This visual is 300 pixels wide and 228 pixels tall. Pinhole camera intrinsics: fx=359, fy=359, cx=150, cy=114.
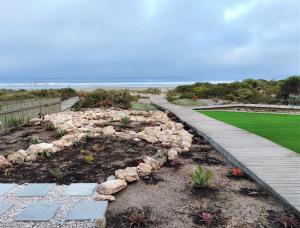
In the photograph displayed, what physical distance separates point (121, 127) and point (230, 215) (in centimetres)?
686

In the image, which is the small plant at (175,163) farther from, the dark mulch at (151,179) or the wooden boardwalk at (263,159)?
the wooden boardwalk at (263,159)

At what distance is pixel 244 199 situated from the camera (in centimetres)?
465

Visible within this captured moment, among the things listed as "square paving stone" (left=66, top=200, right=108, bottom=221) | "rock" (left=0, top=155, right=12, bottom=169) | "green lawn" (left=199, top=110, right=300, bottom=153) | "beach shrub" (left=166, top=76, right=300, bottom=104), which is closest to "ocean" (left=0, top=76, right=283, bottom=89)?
"beach shrub" (left=166, top=76, right=300, bottom=104)

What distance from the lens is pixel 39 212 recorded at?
4141 mm

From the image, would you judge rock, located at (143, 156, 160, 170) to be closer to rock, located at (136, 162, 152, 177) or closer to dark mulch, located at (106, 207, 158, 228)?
rock, located at (136, 162, 152, 177)

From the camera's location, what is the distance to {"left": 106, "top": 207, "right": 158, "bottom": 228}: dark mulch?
3.91m

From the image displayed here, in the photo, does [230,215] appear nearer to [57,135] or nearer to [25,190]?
[25,190]

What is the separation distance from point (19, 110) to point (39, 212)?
309 inches

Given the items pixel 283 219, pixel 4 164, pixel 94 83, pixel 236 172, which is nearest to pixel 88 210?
pixel 283 219

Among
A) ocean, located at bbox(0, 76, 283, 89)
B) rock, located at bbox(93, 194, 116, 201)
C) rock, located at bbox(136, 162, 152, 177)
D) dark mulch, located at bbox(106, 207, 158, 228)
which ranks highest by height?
rock, located at bbox(136, 162, 152, 177)

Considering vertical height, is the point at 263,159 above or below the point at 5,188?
above

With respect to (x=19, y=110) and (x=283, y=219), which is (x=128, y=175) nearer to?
(x=283, y=219)

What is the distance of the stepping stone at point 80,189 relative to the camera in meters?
4.78

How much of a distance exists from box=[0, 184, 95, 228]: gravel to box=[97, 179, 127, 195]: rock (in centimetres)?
23
